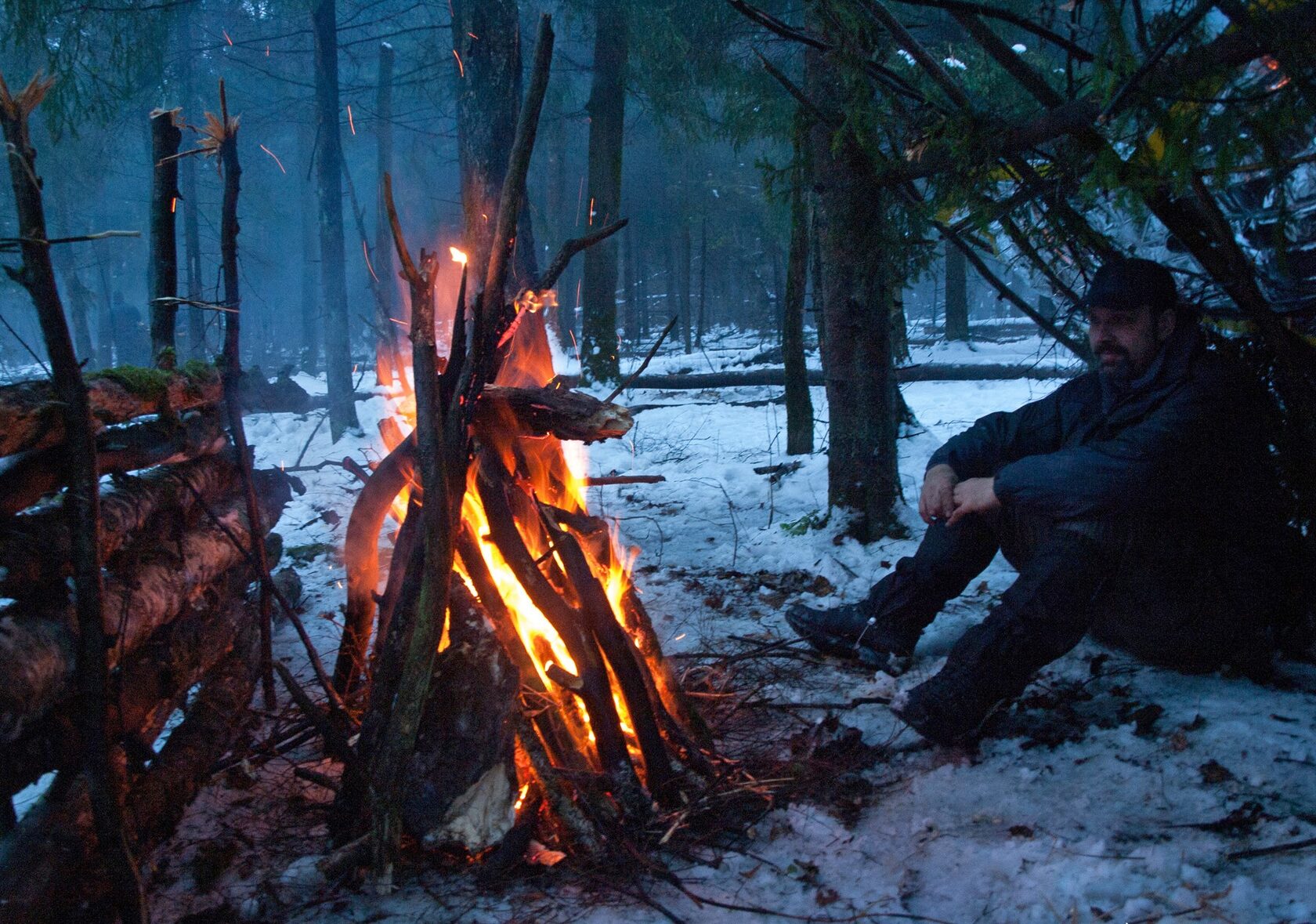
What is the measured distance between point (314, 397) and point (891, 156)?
1906 centimetres

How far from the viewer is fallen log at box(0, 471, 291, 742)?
211cm

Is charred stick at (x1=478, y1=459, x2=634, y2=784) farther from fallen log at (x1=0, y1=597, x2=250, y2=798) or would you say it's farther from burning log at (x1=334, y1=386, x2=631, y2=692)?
fallen log at (x1=0, y1=597, x2=250, y2=798)

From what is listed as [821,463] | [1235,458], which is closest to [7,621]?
[1235,458]

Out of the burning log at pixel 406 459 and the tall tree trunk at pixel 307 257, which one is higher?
the tall tree trunk at pixel 307 257

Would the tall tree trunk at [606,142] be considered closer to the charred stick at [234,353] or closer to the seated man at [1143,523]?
the charred stick at [234,353]

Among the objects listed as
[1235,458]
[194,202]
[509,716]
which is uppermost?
[194,202]

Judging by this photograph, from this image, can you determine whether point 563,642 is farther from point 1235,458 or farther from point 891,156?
point 891,156

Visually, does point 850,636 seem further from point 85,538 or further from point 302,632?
point 85,538

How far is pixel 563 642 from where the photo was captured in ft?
9.68

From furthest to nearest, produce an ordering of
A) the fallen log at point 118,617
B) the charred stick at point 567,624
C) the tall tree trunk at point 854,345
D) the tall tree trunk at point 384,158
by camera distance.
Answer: the tall tree trunk at point 384,158, the tall tree trunk at point 854,345, the charred stick at point 567,624, the fallen log at point 118,617

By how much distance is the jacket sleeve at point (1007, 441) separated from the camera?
3.75 meters

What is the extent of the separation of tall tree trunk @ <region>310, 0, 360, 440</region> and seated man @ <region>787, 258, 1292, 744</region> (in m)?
13.8

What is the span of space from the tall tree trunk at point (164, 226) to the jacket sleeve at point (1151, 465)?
3.72 m

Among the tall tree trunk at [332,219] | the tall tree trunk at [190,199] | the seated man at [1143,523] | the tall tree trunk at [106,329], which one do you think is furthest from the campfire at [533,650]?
the tall tree trunk at [106,329]
